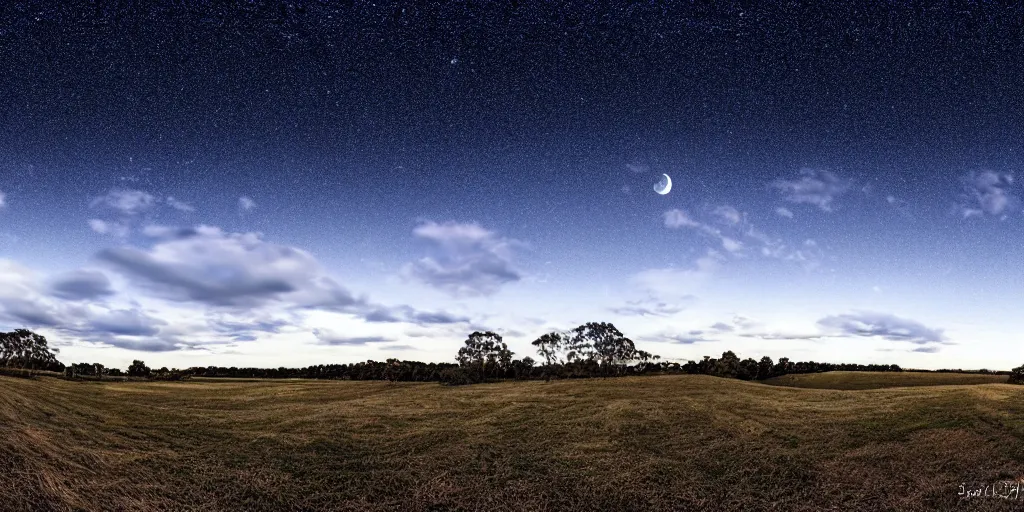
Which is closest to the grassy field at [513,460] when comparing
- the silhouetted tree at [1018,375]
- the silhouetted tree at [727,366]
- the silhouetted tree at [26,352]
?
the silhouetted tree at [1018,375]

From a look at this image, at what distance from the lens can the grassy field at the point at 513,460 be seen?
14.6 m

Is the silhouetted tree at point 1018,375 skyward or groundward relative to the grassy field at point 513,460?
skyward

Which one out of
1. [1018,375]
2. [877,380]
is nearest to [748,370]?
[877,380]

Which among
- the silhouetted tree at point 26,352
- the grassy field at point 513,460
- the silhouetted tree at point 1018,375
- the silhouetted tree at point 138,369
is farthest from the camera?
the silhouetted tree at point 138,369

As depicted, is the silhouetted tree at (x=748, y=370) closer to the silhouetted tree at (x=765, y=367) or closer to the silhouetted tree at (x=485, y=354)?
the silhouetted tree at (x=765, y=367)

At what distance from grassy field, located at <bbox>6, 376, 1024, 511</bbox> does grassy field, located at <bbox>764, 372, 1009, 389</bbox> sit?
48422 mm

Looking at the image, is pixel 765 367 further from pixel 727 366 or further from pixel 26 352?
pixel 26 352

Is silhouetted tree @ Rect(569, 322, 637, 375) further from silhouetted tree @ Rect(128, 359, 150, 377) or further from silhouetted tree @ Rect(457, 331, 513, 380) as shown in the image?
silhouetted tree @ Rect(128, 359, 150, 377)

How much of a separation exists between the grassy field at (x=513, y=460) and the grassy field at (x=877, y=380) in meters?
48.4

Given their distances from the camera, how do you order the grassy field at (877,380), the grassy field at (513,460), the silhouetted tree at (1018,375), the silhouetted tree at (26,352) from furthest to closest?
the silhouetted tree at (26,352) < the grassy field at (877,380) < the silhouetted tree at (1018,375) < the grassy field at (513,460)

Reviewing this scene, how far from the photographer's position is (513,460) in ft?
63.9

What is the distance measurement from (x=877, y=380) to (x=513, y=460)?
80.1 meters

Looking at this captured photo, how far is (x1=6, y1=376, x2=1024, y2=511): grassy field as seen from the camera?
14.6m

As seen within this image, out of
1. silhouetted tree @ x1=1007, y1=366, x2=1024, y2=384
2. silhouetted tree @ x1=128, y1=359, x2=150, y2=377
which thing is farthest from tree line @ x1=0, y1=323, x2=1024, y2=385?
silhouetted tree @ x1=1007, y1=366, x2=1024, y2=384
